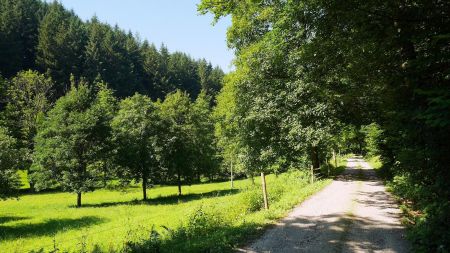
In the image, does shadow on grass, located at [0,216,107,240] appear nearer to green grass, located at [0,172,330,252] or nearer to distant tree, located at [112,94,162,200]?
green grass, located at [0,172,330,252]

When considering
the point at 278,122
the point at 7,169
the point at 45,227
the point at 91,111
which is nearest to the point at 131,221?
the point at 45,227

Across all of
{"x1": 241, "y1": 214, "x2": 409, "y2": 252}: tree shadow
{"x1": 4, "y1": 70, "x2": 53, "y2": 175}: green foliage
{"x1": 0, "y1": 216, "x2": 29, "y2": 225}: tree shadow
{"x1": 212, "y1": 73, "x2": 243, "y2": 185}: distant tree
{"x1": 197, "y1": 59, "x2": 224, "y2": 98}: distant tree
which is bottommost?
{"x1": 0, "y1": 216, "x2": 29, "y2": 225}: tree shadow

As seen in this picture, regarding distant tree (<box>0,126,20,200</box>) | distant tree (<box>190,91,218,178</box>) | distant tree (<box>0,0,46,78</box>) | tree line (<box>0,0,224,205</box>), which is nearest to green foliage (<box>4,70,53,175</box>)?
tree line (<box>0,0,224,205</box>)

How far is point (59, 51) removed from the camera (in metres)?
103

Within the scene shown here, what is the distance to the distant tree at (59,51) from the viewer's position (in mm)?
99375

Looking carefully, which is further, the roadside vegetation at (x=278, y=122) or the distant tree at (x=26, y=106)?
the distant tree at (x=26, y=106)

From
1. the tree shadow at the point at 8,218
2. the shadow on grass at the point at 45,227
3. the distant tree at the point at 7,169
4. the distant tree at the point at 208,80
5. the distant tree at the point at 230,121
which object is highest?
the distant tree at the point at 208,80

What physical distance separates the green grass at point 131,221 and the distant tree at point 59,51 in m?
67.1

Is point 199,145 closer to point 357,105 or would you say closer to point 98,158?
point 98,158

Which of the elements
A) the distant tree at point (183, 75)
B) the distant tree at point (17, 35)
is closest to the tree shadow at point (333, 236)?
the distant tree at point (17, 35)

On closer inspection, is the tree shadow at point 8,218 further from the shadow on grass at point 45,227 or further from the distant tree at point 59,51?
the distant tree at point 59,51

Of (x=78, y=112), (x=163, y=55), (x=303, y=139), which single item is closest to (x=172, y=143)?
(x=78, y=112)

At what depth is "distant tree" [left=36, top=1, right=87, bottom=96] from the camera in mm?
99375

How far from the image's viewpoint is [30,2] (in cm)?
12281
